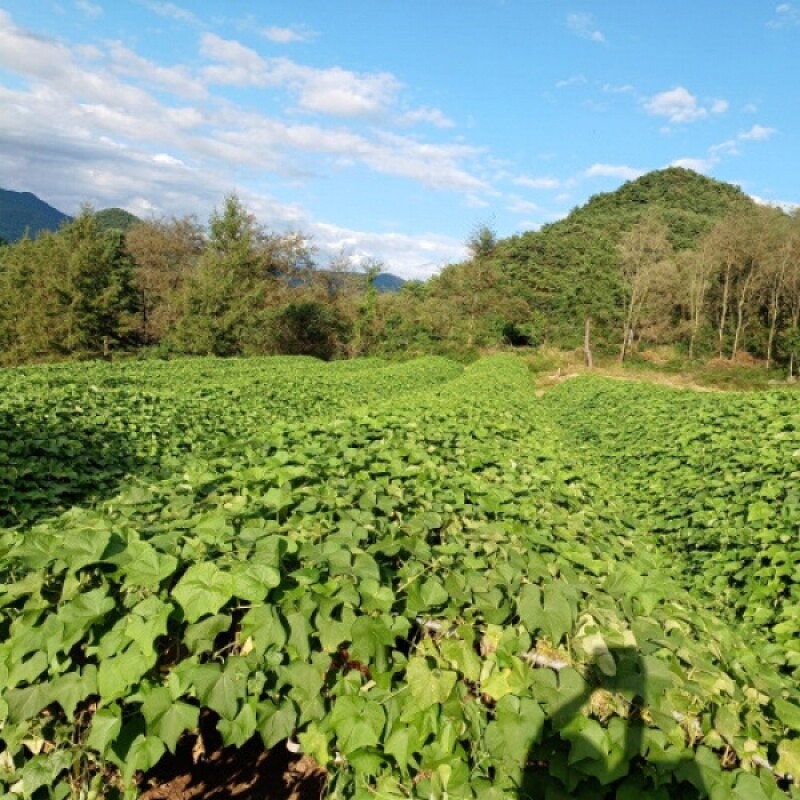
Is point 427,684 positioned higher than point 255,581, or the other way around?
point 255,581

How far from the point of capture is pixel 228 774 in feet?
7.04

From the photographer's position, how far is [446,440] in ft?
19.3

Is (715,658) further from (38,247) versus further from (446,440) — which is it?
(38,247)

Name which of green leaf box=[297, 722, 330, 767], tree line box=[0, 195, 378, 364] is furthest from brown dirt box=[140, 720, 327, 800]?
tree line box=[0, 195, 378, 364]

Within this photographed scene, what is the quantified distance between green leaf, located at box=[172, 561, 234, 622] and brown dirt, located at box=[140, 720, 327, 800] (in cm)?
75

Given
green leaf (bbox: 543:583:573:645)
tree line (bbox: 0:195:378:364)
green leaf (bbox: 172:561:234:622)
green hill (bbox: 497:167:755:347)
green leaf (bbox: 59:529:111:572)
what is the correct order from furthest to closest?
green hill (bbox: 497:167:755:347)
tree line (bbox: 0:195:378:364)
green leaf (bbox: 543:583:573:645)
green leaf (bbox: 59:529:111:572)
green leaf (bbox: 172:561:234:622)

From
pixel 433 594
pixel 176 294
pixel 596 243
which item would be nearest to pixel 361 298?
pixel 176 294

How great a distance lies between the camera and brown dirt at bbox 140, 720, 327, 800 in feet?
6.81

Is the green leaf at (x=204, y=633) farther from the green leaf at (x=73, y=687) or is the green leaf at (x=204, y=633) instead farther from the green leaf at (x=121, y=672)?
the green leaf at (x=73, y=687)

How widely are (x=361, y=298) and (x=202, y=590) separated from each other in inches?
1709

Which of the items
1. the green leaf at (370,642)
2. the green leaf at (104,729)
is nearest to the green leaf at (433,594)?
the green leaf at (370,642)

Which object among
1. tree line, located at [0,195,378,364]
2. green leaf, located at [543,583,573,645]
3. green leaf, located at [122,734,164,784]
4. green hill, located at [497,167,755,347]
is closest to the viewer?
green leaf, located at [122,734,164,784]

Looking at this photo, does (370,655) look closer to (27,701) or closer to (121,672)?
(121,672)

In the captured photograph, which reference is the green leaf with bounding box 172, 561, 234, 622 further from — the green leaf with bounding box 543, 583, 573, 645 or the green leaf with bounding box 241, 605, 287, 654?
the green leaf with bounding box 543, 583, 573, 645
